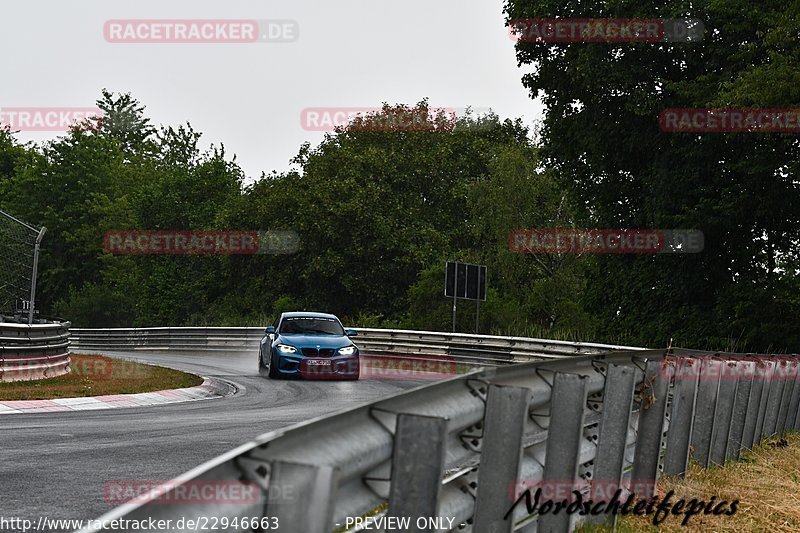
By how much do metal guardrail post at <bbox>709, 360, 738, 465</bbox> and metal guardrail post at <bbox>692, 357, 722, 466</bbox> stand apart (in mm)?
316

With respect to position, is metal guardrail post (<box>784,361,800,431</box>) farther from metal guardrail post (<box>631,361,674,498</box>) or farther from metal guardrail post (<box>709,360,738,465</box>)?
metal guardrail post (<box>631,361,674,498</box>)

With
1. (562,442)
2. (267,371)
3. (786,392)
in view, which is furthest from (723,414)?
(267,371)

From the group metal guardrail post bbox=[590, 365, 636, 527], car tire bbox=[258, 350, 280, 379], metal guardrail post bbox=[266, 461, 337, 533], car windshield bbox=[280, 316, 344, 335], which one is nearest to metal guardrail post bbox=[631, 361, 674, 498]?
metal guardrail post bbox=[590, 365, 636, 527]

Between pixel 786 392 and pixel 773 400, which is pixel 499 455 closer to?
pixel 773 400

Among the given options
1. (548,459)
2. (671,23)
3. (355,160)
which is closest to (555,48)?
(671,23)

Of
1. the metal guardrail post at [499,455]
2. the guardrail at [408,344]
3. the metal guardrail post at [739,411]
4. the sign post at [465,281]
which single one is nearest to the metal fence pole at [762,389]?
the metal guardrail post at [739,411]

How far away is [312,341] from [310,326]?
80 centimetres

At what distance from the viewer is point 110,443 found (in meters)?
9.99

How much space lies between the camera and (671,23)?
29.9 metres

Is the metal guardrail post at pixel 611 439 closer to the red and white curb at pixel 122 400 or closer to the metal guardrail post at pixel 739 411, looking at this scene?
the metal guardrail post at pixel 739 411

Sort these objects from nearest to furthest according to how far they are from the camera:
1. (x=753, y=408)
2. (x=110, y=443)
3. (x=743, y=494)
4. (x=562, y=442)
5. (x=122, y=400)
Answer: (x=562, y=442)
(x=743, y=494)
(x=753, y=408)
(x=110, y=443)
(x=122, y=400)

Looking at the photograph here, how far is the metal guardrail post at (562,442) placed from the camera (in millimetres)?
4973

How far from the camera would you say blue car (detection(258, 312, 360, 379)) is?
70.8ft

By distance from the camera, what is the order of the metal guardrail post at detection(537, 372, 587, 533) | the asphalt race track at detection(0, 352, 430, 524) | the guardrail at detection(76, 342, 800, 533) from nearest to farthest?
the guardrail at detection(76, 342, 800, 533) < the metal guardrail post at detection(537, 372, 587, 533) < the asphalt race track at detection(0, 352, 430, 524)
